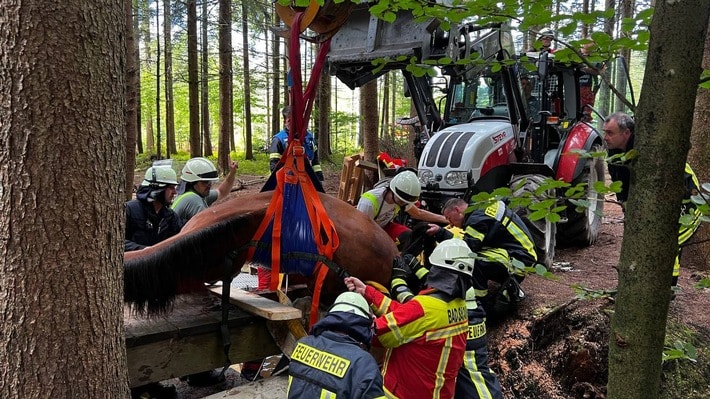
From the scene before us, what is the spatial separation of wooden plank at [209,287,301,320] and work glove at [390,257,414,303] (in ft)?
2.58

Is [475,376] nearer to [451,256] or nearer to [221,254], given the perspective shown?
[451,256]

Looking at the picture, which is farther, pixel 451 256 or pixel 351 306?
pixel 451 256

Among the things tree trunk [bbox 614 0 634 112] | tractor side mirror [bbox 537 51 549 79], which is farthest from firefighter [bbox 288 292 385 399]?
tractor side mirror [bbox 537 51 549 79]

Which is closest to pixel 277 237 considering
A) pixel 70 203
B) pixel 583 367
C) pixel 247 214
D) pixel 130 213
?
pixel 247 214

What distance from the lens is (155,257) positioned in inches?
113

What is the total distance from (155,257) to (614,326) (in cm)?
232

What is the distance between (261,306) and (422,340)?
102 cm

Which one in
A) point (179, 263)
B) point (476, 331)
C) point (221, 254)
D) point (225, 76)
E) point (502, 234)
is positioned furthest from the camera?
point (225, 76)

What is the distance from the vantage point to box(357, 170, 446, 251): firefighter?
461 cm

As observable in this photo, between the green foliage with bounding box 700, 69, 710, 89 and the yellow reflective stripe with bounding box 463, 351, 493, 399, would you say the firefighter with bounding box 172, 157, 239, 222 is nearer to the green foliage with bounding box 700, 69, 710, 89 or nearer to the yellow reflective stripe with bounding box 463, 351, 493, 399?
the yellow reflective stripe with bounding box 463, 351, 493, 399

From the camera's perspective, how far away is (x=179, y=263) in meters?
2.97

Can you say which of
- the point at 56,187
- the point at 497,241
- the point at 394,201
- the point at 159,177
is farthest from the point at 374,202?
the point at 56,187

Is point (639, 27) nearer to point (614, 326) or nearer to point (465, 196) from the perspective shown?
point (614, 326)

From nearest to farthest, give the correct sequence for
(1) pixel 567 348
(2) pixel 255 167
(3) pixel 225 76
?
1. (1) pixel 567 348
2. (3) pixel 225 76
3. (2) pixel 255 167
